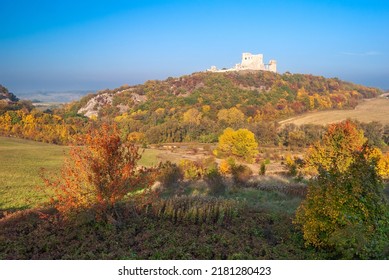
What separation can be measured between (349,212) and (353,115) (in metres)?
53.9

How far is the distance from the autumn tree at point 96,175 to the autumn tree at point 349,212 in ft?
13.7

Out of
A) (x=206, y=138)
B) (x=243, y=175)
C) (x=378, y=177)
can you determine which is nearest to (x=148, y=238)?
(x=378, y=177)

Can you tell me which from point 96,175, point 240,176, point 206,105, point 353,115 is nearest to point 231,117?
point 206,105

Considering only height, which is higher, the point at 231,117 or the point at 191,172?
the point at 231,117

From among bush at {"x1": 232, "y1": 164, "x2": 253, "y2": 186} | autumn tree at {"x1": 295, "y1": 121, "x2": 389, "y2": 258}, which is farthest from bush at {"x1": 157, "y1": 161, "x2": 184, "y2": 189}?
autumn tree at {"x1": 295, "y1": 121, "x2": 389, "y2": 258}

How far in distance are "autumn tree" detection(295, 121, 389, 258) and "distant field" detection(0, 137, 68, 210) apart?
5.72 metres

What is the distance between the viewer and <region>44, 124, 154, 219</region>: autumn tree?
7.47 metres

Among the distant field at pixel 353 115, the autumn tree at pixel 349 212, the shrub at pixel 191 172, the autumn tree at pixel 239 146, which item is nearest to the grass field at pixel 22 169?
the autumn tree at pixel 349 212

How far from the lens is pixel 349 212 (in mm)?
5875

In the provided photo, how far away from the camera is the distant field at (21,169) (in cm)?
1162

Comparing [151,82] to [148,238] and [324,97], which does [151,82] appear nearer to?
[324,97]

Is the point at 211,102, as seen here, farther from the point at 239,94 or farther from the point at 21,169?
the point at 21,169

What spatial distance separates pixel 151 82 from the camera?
79625mm
